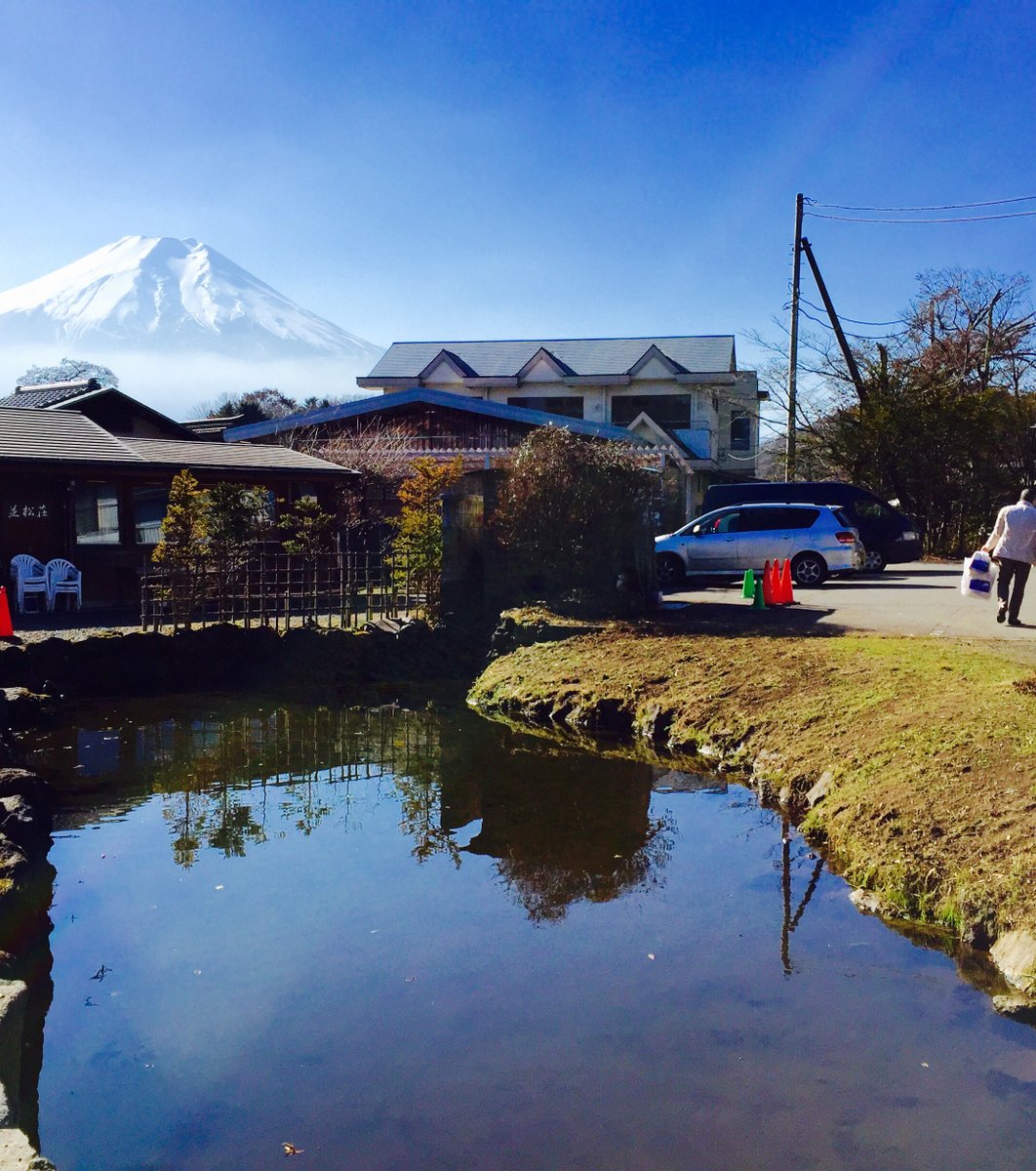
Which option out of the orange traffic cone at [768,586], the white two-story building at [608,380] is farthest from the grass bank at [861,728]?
the white two-story building at [608,380]

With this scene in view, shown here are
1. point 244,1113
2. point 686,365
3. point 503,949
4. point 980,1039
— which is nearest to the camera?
point 244,1113

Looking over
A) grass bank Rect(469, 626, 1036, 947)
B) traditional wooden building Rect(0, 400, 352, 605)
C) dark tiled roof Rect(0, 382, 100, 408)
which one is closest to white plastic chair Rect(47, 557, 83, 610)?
traditional wooden building Rect(0, 400, 352, 605)

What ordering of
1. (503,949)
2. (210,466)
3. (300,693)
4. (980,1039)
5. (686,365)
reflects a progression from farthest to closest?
(686,365), (210,466), (300,693), (503,949), (980,1039)

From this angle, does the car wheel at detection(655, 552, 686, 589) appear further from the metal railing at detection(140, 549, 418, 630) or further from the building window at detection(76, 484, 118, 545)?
the building window at detection(76, 484, 118, 545)

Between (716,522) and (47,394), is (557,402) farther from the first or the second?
(716,522)

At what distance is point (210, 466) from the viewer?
2123 cm

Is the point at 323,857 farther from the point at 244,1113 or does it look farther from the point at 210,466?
the point at 210,466

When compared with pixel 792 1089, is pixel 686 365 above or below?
above

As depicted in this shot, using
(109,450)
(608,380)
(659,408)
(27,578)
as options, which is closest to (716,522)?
(109,450)

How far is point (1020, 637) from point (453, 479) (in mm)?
8430

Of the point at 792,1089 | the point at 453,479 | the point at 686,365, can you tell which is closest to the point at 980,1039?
the point at 792,1089

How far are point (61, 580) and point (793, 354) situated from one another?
21065 millimetres

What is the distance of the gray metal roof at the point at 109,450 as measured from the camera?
1928 cm

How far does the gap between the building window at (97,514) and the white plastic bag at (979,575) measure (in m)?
14.5
